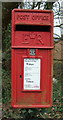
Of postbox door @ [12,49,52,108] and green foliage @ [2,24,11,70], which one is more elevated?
green foliage @ [2,24,11,70]

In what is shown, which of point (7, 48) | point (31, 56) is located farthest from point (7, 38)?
point (31, 56)

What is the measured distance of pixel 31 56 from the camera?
→ 2941 mm

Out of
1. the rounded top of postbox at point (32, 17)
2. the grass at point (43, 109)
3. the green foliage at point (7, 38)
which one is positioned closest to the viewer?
the rounded top of postbox at point (32, 17)

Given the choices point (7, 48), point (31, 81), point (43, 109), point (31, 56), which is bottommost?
point (43, 109)

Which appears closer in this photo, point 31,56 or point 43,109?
point 31,56

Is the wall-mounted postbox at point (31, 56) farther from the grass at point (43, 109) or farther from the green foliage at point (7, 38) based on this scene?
the green foliage at point (7, 38)

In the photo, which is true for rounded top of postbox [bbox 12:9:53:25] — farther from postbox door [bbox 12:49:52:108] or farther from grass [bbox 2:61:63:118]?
grass [bbox 2:61:63:118]

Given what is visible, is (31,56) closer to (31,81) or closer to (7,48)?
(31,81)

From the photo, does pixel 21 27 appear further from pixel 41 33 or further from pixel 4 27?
pixel 4 27

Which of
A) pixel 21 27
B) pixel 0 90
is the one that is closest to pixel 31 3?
pixel 0 90

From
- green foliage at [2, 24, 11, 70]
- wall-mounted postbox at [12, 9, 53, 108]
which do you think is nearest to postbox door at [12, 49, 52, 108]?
wall-mounted postbox at [12, 9, 53, 108]

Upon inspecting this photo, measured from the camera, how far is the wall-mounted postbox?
291 centimetres

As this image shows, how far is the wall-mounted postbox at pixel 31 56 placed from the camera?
9.55 ft

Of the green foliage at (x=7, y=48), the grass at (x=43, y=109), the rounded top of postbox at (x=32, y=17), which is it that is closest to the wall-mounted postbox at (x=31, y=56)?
the rounded top of postbox at (x=32, y=17)
